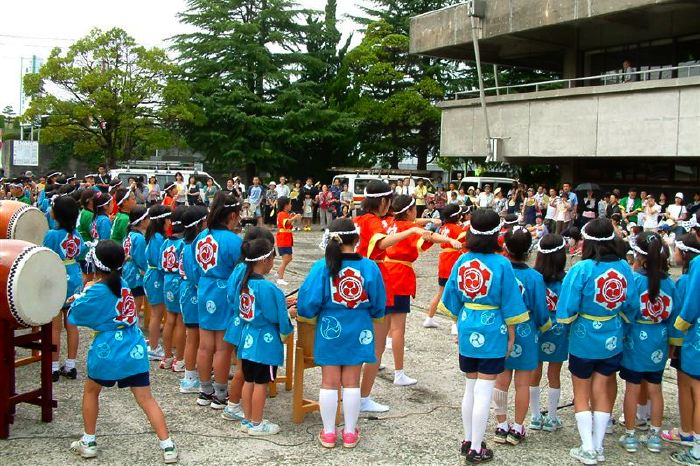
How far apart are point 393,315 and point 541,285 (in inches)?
69.1

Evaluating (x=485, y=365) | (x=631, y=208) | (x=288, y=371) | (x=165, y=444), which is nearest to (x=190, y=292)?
(x=288, y=371)

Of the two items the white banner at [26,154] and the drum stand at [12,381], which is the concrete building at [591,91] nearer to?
the drum stand at [12,381]

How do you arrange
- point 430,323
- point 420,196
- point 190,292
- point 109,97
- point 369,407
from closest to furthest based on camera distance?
point 369,407 → point 190,292 → point 430,323 → point 420,196 → point 109,97

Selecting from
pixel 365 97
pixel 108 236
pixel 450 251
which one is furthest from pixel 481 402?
pixel 365 97

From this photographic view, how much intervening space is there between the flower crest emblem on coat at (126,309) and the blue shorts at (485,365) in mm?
2347

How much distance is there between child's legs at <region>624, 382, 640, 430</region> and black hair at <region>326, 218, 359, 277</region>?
7.60 feet

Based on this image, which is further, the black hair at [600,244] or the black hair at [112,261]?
→ the black hair at [600,244]

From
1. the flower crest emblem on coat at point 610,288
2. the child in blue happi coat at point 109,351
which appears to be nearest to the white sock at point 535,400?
the flower crest emblem on coat at point 610,288

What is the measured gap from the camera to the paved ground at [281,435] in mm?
4754

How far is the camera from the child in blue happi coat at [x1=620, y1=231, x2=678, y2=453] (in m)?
4.91

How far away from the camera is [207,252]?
569cm

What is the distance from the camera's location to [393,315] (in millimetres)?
6414

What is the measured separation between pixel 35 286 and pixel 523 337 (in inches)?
141

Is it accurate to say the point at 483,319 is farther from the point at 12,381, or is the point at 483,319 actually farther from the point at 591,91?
the point at 591,91
